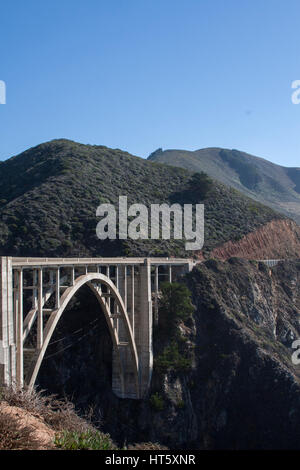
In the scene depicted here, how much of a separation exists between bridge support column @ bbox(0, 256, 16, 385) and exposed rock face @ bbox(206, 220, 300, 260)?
1409 inches

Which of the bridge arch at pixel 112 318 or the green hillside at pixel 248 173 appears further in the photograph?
the green hillside at pixel 248 173

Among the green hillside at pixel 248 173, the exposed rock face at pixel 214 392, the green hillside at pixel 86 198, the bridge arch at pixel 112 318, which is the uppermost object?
the green hillside at pixel 248 173

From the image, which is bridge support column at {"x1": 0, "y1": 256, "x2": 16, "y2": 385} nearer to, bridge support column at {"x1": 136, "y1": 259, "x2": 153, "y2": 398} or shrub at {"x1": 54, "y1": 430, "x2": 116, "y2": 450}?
shrub at {"x1": 54, "y1": 430, "x2": 116, "y2": 450}

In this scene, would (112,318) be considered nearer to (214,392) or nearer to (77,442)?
(214,392)

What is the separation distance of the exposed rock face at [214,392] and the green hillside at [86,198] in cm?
988

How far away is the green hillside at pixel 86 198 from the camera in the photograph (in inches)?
1710

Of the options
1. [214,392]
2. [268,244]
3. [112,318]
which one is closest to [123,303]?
[112,318]

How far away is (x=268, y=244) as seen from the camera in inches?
2238

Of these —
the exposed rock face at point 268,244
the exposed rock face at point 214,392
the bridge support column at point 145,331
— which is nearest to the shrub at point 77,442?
the exposed rock face at point 214,392

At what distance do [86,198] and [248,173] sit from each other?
11723 cm

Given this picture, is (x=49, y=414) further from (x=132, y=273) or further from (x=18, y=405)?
(x=132, y=273)

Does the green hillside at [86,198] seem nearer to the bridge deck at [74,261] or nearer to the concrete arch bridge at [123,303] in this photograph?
the concrete arch bridge at [123,303]

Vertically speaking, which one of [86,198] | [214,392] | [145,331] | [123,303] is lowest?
[214,392]
